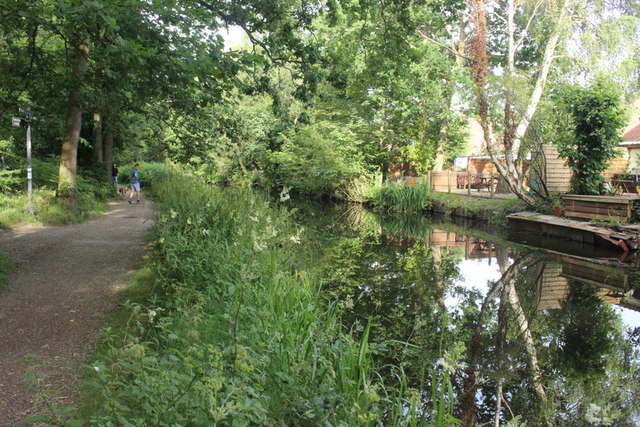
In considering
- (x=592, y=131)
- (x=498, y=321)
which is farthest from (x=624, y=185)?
(x=498, y=321)

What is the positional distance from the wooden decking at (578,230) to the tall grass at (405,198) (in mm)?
5939

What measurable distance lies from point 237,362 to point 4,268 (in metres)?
5.97

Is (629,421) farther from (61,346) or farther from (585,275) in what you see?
(585,275)

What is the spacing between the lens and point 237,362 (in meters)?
2.21

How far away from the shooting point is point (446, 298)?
800cm

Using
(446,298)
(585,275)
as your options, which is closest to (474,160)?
(585,275)

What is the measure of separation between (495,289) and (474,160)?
23623 mm

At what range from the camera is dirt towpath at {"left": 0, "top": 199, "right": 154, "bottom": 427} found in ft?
11.4

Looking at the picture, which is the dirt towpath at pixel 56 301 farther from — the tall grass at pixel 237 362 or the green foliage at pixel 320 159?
the green foliage at pixel 320 159

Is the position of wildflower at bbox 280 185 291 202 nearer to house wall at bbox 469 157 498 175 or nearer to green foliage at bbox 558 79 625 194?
green foliage at bbox 558 79 625 194

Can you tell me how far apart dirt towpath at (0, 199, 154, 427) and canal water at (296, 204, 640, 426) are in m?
2.20

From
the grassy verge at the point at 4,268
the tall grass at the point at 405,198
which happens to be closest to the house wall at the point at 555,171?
the tall grass at the point at 405,198

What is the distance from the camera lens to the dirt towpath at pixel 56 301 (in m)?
3.47

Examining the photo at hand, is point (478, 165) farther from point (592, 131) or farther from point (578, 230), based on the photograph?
point (578, 230)
